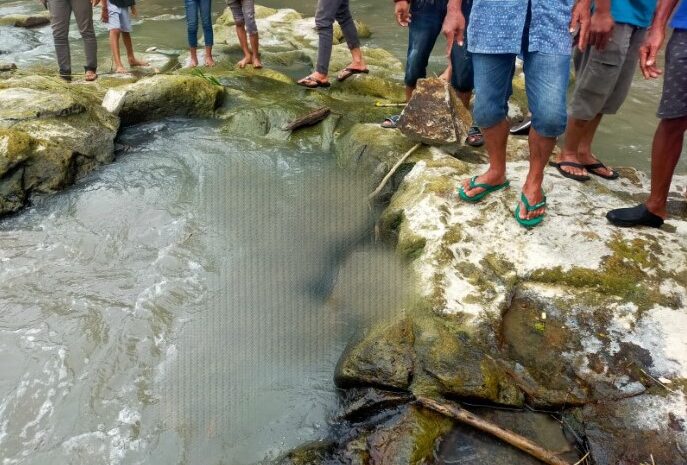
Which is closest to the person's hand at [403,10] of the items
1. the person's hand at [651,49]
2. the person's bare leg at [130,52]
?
the person's hand at [651,49]

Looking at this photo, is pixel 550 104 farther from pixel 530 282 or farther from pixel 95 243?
pixel 95 243

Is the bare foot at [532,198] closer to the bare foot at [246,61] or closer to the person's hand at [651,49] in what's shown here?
the person's hand at [651,49]

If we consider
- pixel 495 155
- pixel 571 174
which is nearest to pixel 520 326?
pixel 495 155

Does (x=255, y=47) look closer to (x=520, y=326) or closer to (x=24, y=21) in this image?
(x=520, y=326)

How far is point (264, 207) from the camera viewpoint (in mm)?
4715

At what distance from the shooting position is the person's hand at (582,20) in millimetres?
2922

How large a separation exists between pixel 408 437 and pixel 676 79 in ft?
8.49

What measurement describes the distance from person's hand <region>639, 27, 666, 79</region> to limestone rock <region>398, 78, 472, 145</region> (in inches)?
63.0

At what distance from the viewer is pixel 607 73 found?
11.8 ft

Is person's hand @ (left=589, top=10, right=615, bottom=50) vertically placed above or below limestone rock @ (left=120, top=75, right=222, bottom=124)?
above

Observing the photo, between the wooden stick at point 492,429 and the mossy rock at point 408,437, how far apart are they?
5 cm

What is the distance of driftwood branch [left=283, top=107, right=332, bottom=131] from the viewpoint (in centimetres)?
572

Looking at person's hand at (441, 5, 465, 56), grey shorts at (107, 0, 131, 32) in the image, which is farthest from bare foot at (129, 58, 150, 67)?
person's hand at (441, 5, 465, 56)

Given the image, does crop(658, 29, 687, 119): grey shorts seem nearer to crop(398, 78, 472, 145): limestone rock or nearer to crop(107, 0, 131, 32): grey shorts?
crop(398, 78, 472, 145): limestone rock
